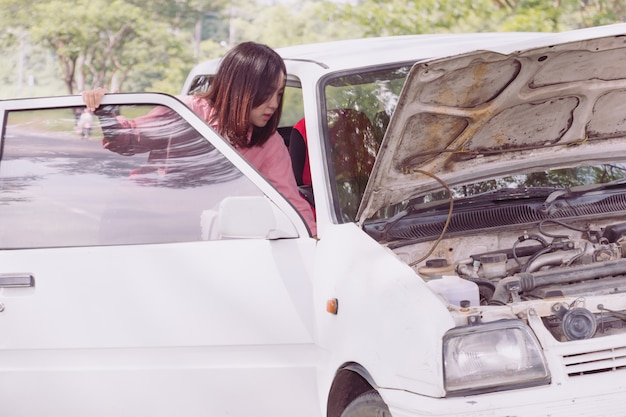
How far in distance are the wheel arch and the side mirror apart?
0.57 meters

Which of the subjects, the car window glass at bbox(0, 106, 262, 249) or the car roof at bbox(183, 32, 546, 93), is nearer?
the car window glass at bbox(0, 106, 262, 249)

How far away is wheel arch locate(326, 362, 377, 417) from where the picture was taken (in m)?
3.22

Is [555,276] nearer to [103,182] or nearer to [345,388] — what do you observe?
[345,388]

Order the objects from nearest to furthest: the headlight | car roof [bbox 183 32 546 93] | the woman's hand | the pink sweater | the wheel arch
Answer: the headlight → the wheel arch → the woman's hand → the pink sweater → car roof [bbox 183 32 546 93]

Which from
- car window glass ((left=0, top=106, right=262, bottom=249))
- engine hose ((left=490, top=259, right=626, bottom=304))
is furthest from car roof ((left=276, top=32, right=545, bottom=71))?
engine hose ((left=490, top=259, right=626, bottom=304))

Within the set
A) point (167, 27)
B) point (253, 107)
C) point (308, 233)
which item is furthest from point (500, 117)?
point (167, 27)

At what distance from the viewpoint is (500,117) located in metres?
3.85

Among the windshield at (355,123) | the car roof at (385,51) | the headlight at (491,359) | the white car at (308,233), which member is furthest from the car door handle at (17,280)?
the headlight at (491,359)

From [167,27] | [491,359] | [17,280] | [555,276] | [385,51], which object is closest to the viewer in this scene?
[491,359]

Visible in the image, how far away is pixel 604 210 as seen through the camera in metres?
4.10

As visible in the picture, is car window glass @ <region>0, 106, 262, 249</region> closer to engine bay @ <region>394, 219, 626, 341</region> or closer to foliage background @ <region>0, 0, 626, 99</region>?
engine bay @ <region>394, 219, 626, 341</region>

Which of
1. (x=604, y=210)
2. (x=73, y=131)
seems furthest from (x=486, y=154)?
(x=73, y=131)

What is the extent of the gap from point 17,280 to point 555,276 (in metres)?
2.00

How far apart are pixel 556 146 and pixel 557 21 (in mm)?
12620
